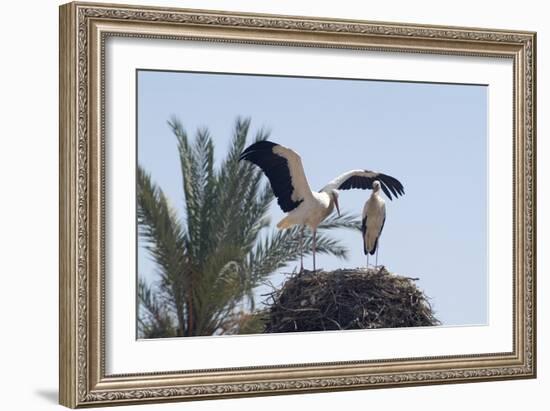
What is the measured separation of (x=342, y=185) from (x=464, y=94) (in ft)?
2.07

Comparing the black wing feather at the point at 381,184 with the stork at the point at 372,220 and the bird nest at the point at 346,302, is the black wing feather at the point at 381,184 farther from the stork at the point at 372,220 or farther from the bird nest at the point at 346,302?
the bird nest at the point at 346,302

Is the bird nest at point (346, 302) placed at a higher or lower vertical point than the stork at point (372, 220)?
lower

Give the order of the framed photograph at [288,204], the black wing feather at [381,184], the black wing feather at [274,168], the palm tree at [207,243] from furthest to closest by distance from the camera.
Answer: the black wing feather at [381,184] → the black wing feather at [274,168] → the palm tree at [207,243] → the framed photograph at [288,204]

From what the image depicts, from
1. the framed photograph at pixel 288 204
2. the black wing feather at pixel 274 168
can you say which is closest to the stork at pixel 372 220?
the framed photograph at pixel 288 204

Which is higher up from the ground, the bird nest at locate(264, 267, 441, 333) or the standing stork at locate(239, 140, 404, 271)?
the standing stork at locate(239, 140, 404, 271)

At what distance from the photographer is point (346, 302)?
5.50 meters

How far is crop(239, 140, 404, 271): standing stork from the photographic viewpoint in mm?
5336

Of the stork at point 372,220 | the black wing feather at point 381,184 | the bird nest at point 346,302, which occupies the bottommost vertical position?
the bird nest at point 346,302

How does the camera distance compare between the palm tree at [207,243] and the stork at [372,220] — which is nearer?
the palm tree at [207,243]

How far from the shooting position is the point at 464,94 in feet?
18.7

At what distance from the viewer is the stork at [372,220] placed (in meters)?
5.47

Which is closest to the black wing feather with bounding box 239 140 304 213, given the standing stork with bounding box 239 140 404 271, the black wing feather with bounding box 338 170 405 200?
the standing stork with bounding box 239 140 404 271

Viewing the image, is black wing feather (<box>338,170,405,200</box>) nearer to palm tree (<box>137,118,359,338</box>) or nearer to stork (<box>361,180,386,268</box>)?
stork (<box>361,180,386,268</box>)

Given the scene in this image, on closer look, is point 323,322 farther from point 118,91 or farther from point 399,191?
point 118,91
